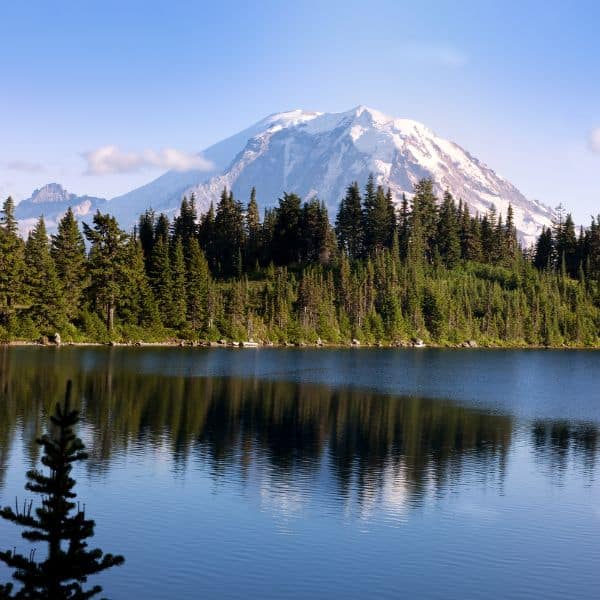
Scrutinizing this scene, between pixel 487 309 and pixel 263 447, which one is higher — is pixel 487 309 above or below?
above

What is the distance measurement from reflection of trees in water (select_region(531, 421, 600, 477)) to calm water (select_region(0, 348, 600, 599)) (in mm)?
269

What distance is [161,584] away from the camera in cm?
3023

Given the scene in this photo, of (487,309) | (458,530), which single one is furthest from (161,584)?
(487,309)

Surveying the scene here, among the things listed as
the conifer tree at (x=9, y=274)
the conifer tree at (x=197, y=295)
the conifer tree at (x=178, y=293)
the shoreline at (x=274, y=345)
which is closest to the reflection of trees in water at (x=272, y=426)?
the conifer tree at (x=9, y=274)

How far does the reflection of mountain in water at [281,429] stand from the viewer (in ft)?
166

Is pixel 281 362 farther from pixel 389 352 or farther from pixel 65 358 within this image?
pixel 389 352

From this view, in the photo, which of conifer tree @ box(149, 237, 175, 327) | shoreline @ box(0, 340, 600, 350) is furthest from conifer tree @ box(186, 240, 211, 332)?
conifer tree @ box(149, 237, 175, 327)

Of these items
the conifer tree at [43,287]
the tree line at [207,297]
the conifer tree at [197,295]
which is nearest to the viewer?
the conifer tree at [43,287]

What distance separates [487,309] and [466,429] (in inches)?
5212

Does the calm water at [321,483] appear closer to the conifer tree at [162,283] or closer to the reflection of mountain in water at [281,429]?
the reflection of mountain in water at [281,429]

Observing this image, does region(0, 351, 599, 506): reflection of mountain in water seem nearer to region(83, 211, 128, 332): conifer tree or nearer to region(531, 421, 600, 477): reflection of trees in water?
region(531, 421, 600, 477): reflection of trees in water

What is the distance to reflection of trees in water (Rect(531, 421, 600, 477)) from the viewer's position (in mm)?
56781

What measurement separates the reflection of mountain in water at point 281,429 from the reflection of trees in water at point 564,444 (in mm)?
256

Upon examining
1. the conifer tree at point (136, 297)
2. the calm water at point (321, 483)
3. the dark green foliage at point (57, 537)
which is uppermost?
the conifer tree at point (136, 297)
